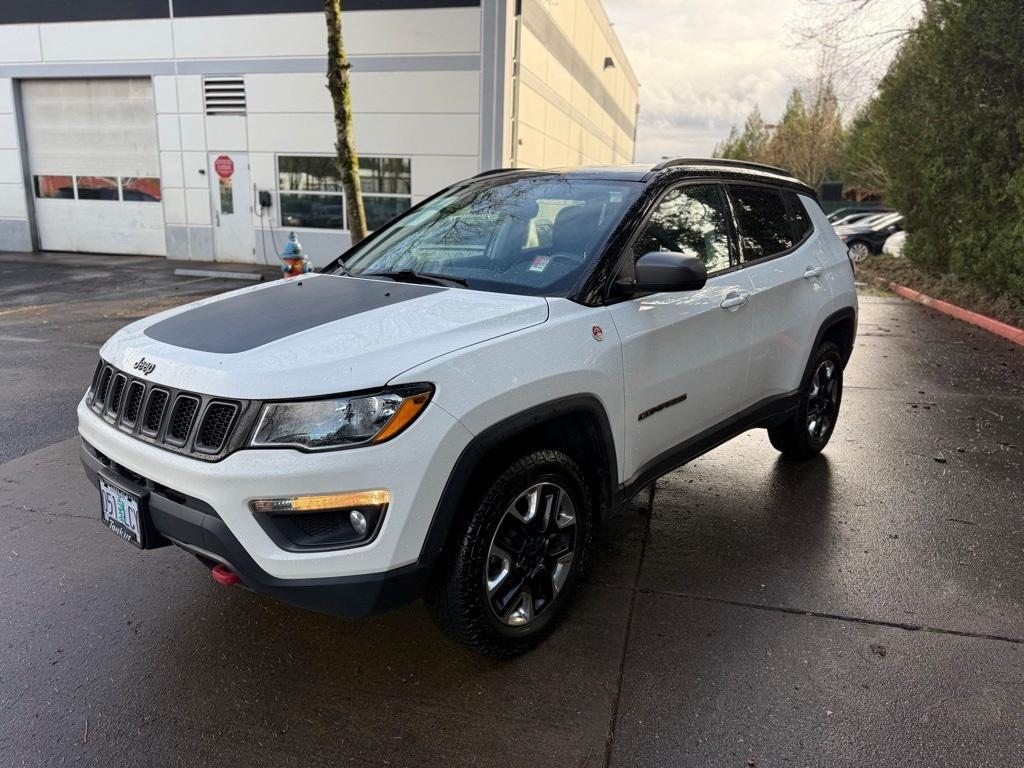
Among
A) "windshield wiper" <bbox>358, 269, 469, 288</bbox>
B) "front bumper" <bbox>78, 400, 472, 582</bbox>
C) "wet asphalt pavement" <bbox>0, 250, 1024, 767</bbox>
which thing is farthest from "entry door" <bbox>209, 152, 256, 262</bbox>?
"front bumper" <bbox>78, 400, 472, 582</bbox>

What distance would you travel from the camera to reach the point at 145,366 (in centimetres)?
259

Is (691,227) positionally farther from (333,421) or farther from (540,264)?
(333,421)

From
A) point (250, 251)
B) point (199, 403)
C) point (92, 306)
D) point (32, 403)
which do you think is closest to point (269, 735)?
point (199, 403)

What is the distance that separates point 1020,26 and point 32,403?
39.9 feet

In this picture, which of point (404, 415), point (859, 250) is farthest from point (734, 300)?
point (859, 250)

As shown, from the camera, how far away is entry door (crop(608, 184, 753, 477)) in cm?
309

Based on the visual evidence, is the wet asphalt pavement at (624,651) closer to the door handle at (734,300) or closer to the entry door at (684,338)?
the entry door at (684,338)

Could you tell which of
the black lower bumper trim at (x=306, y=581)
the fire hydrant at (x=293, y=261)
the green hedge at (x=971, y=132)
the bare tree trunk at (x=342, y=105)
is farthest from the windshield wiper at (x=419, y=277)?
the green hedge at (x=971, y=132)

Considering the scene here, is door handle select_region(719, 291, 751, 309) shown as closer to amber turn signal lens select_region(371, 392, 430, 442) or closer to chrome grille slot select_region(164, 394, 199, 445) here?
amber turn signal lens select_region(371, 392, 430, 442)

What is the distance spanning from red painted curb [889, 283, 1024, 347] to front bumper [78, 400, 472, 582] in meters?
9.38

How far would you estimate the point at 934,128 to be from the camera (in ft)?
38.5

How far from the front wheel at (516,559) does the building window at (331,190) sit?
45.5ft

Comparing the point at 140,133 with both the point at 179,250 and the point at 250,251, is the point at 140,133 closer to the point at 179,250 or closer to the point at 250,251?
the point at 179,250

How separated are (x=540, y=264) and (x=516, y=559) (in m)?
1.23
